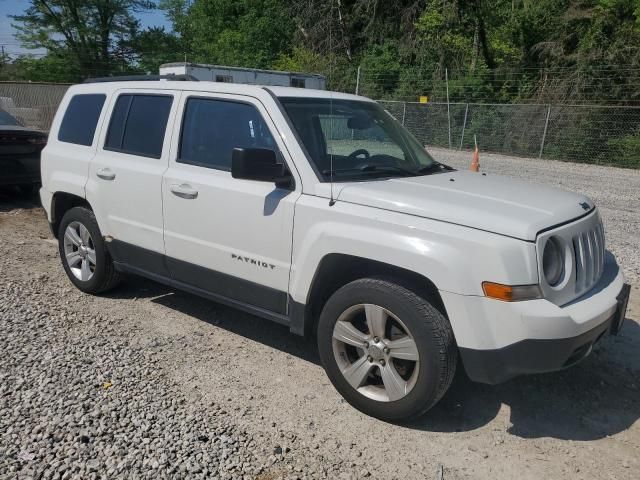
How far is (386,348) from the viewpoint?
3287 millimetres

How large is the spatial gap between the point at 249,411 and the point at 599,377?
8.17 ft

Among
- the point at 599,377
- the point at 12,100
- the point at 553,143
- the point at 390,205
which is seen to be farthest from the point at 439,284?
the point at 12,100

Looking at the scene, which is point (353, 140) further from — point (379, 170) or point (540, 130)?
point (540, 130)

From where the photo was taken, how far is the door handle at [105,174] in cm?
465

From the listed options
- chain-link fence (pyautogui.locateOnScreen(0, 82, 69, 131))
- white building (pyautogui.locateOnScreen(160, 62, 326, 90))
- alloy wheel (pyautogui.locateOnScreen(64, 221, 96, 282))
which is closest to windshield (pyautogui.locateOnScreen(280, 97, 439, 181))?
alloy wheel (pyautogui.locateOnScreen(64, 221, 96, 282))

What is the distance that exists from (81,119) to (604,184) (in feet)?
41.1

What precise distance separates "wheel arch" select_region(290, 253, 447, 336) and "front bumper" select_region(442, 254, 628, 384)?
221 millimetres

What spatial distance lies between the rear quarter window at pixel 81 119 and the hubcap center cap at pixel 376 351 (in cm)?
322

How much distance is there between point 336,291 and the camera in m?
3.49

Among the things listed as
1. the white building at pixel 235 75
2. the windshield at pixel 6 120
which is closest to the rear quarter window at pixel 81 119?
the windshield at pixel 6 120

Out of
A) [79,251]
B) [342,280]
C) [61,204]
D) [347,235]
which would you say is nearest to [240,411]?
[342,280]

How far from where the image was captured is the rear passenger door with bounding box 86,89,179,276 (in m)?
4.38

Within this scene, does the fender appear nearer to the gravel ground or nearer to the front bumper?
Answer: the front bumper

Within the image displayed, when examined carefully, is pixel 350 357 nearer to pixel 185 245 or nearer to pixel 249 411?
pixel 249 411
